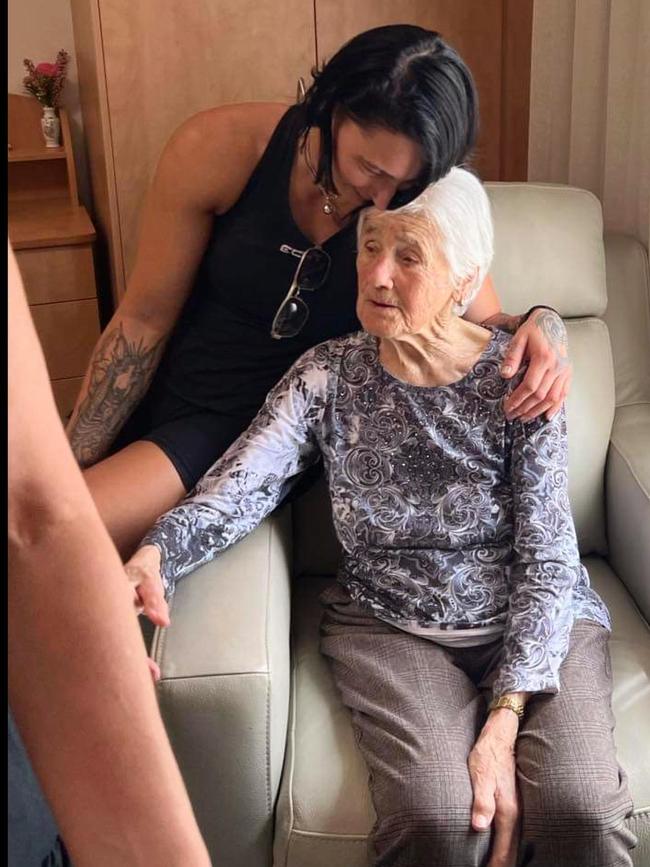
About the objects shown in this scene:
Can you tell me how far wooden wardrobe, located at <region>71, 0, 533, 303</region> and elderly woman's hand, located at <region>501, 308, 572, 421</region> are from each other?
3.35 feet

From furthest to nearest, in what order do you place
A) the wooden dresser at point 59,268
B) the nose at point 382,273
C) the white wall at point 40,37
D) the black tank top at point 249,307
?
the white wall at point 40,37 → the wooden dresser at point 59,268 → the black tank top at point 249,307 → the nose at point 382,273

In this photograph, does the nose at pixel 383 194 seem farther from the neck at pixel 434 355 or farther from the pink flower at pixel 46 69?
the pink flower at pixel 46 69

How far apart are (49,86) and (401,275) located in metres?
1.72

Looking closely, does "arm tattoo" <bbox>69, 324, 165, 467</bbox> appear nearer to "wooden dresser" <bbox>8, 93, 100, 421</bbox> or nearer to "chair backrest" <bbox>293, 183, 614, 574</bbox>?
"chair backrest" <bbox>293, 183, 614, 574</bbox>

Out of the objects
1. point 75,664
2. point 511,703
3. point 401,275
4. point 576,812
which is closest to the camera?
point 75,664

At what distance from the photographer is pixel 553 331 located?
161 cm

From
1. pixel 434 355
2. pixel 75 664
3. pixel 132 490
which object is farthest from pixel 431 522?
pixel 75 664

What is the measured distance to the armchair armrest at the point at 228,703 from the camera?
1.32 meters

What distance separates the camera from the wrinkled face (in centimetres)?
142

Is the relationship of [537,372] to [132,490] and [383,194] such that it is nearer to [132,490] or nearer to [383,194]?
[383,194]

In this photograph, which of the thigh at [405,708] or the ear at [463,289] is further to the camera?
→ the ear at [463,289]

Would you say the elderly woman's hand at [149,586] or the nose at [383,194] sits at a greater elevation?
the nose at [383,194]

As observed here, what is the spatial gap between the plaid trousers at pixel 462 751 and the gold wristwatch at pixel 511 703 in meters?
0.02

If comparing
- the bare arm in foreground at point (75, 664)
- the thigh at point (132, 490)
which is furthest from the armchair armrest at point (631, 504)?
the bare arm in foreground at point (75, 664)
